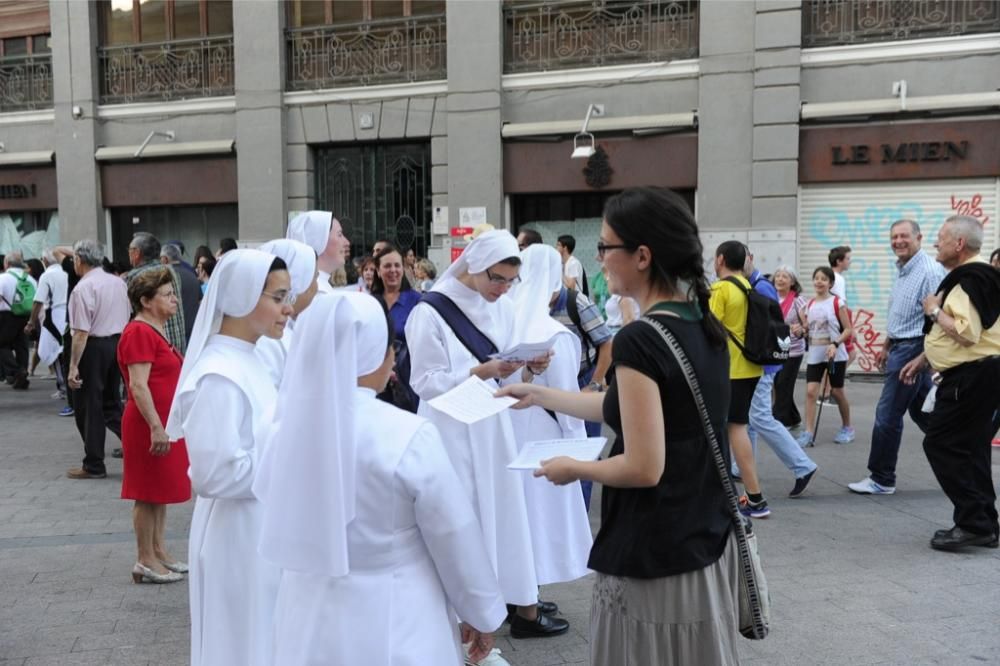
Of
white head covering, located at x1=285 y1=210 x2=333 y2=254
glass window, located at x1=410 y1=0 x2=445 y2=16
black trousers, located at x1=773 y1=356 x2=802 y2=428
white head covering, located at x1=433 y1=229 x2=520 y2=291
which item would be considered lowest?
black trousers, located at x1=773 y1=356 x2=802 y2=428

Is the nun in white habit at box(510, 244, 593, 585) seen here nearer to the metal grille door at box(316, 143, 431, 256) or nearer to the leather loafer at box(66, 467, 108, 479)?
the leather loafer at box(66, 467, 108, 479)

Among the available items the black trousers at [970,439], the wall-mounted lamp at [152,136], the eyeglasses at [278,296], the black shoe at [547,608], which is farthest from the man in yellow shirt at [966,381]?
the wall-mounted lamp at [152,136]

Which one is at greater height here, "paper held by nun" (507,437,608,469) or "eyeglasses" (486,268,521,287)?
"eyeglasses" (486,268,521,287)

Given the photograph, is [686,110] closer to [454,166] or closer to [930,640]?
[454,166]

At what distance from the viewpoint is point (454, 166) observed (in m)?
15.1

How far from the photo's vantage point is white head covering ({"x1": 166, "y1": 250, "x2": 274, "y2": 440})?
10.7 feet

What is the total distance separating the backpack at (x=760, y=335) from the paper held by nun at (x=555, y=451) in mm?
4029

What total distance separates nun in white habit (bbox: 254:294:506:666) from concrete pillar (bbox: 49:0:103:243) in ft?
55.0

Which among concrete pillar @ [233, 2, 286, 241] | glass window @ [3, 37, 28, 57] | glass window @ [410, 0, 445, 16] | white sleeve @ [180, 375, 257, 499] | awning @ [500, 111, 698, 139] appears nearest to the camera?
white sleeve @ [180, 375, 257, 499]

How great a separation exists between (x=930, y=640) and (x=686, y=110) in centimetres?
1086

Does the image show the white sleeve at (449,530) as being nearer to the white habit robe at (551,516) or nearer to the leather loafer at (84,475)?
the white habit robe at (551,516)

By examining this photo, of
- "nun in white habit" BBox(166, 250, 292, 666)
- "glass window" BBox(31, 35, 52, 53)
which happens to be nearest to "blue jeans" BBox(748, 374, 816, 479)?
"nun in white habit" BBox(166, 250, 292, 666)

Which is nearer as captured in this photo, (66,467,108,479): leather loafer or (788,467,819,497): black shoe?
(788,467,819,497): black shoe

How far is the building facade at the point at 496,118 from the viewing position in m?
13.1
